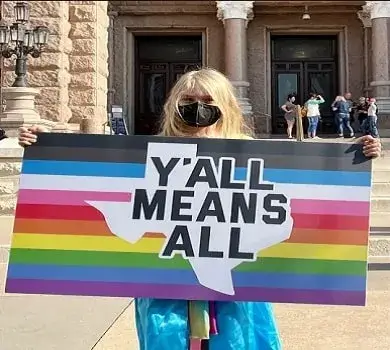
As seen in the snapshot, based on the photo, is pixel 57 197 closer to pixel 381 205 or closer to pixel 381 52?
pixel 381 205

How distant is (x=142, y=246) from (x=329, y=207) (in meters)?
0.73

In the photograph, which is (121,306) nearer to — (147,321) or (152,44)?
(147,321)

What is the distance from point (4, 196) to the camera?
950 centimetres

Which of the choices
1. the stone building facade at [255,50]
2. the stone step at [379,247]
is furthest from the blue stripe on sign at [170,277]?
the stone building facade at [255,50]

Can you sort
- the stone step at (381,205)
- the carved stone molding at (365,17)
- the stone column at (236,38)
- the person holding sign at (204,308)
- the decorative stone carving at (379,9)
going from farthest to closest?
the carved stone molding at (365,17), the stone column at (236,38), the decorative stone carving at (379,9), the stone step at (381,205), the person holding sign at (204,308)

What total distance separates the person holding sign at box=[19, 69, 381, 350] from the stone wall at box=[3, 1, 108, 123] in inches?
419

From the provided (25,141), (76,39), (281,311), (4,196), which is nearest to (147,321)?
(25,141)

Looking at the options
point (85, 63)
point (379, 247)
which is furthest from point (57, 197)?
point (85, 63)

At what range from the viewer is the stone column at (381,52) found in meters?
19.2

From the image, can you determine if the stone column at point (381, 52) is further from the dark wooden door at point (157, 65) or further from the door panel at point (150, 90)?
the door panel at point (150, 90)

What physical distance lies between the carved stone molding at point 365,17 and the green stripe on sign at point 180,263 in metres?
19.3

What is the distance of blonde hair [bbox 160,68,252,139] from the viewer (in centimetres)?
222

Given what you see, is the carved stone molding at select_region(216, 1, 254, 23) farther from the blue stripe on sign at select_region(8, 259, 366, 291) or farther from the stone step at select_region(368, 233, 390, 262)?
the blue stripe on sign at select_region(8, 259, 366, 291)

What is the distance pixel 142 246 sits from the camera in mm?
2336
